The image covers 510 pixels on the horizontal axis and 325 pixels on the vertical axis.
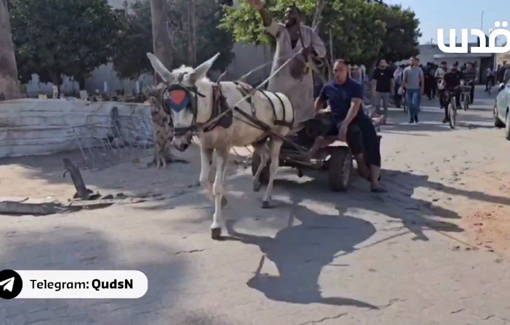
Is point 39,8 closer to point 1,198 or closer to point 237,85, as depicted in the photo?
point 1,198

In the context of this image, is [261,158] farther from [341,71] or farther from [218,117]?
[218,117]

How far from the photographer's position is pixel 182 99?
5.35 meters

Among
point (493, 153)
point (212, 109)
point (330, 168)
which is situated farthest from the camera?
point (493, 153)

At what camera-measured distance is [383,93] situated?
17.4 m

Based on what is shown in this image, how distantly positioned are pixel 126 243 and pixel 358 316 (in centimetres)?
274

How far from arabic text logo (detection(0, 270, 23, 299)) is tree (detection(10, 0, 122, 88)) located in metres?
26.8

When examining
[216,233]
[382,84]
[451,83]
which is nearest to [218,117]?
[216,233]

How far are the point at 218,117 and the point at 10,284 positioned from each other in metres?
2.41

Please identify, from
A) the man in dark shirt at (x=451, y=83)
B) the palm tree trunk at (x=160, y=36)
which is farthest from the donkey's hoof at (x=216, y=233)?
the man in dark shirt at (x=451, y=83)

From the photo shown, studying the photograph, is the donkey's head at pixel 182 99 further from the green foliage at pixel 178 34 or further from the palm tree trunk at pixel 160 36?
the green foliage at pixel 178 34

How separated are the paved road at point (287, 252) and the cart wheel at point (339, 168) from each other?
14 centimetres

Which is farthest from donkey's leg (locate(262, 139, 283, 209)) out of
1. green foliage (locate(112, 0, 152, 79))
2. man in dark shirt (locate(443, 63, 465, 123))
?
green foliage (locate(112, 0, 152, 79))

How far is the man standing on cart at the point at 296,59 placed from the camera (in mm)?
8031

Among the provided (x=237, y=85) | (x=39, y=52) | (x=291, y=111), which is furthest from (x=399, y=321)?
(x=39, y=52)
